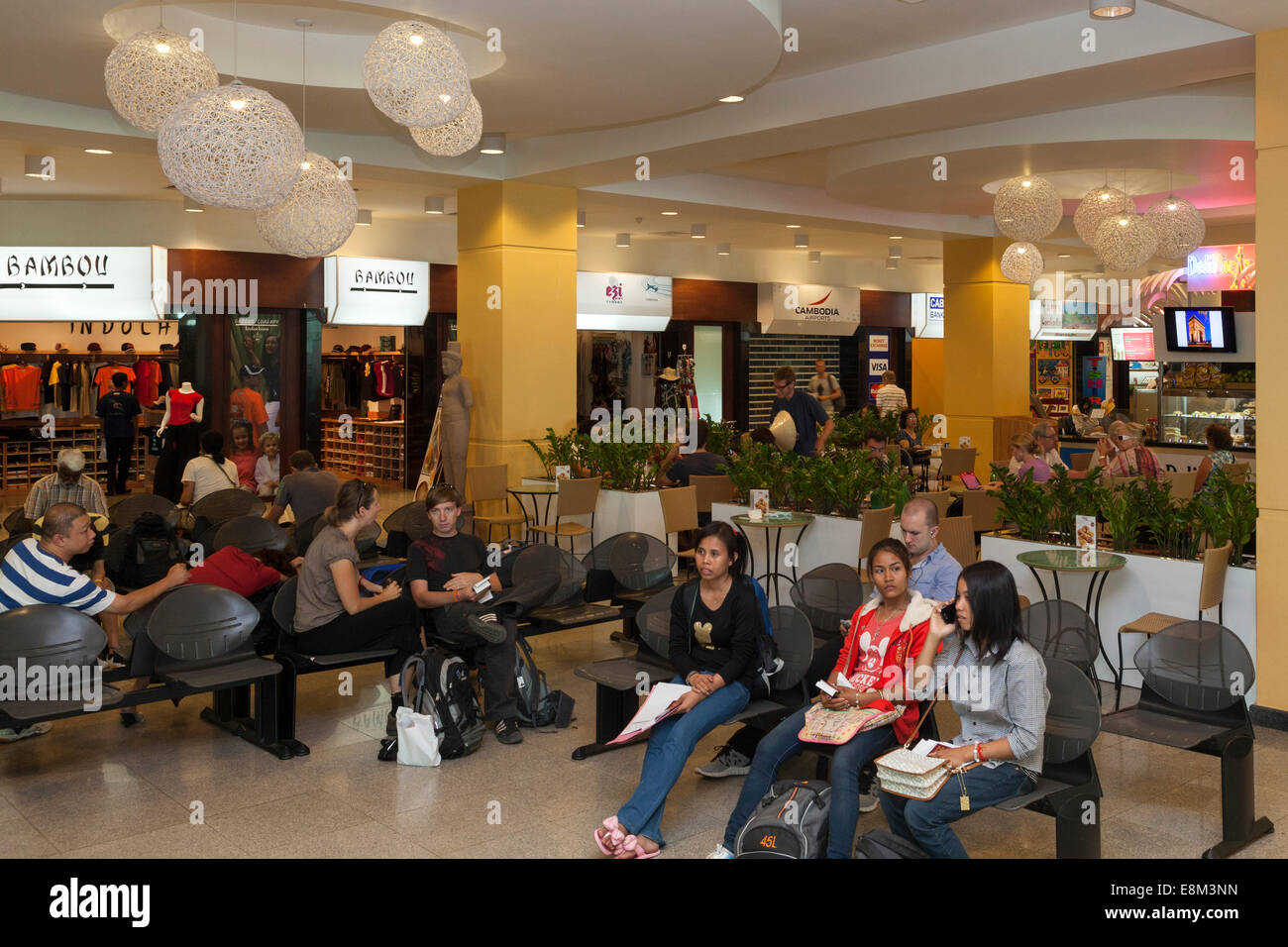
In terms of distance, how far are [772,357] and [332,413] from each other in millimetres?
7483

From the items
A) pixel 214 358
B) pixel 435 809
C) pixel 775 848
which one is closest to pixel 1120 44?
pixel 775 848

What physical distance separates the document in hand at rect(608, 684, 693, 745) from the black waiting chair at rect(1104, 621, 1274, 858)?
160cm

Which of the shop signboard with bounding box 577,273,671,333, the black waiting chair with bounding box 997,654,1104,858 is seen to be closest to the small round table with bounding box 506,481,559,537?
the black waiting chair with bounding box 997,654,1104,858

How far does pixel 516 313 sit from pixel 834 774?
7.75 m

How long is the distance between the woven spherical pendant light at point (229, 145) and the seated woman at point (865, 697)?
10.3 ft

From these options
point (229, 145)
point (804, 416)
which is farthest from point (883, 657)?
point (804, 416)

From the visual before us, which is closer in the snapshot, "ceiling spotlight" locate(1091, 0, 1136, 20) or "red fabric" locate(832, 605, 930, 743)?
"red fabric" locate(832, 605, 930, 743)

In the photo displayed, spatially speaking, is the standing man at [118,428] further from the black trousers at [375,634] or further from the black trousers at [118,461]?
the black trousers at [375,634]

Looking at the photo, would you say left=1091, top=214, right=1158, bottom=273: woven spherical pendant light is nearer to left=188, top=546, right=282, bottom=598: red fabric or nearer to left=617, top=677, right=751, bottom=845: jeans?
left=617, top=677, right=751, bottom=845: jeans

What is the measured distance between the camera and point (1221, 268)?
52.4 feet

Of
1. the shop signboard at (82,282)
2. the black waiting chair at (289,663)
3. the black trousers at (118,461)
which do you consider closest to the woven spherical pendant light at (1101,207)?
the black waiting chair at (289,663)

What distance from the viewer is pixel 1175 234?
10.3 meters

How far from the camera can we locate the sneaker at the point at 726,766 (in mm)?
5363

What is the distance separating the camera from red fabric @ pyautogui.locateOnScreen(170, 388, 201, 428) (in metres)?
14.0
